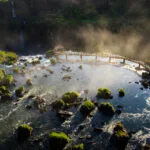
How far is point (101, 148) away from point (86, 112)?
1050 centimetres

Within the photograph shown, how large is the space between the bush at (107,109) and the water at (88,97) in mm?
1406

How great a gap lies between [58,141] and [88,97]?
58.8 feet

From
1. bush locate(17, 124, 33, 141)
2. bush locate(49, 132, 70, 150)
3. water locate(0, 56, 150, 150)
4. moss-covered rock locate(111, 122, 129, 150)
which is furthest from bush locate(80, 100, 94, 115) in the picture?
bush locate(17, 124, 33, 141)

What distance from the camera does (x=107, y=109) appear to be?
4869 centimetres

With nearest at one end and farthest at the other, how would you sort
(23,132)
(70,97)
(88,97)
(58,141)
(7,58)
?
(58,141) < (23,132) < (70,97) < (88,97) < (7,58)

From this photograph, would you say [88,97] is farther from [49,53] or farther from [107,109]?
[49,53]

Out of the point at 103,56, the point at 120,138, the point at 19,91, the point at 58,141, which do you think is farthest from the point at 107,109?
the point at 103,56

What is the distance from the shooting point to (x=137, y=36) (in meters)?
101

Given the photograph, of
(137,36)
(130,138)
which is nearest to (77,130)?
(130,138)

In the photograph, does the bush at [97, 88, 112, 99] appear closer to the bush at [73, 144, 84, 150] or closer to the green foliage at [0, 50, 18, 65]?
the bush at [73, 144, 84, 150]

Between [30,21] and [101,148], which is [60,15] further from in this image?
[101,148]

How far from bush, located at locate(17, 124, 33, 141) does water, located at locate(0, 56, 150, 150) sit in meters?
1.47

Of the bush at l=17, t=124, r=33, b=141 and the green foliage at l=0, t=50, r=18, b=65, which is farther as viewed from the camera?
the green foliage at l=0, t=50, r=18, b=65

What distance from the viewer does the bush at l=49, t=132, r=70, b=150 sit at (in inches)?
1522
